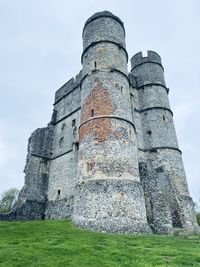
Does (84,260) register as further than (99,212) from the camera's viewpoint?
No

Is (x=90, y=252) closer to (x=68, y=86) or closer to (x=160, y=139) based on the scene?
(x=160, y=139)

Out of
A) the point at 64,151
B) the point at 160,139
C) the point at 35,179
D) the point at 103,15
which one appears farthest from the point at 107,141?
the point at 103,15

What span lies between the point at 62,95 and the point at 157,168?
1228cm

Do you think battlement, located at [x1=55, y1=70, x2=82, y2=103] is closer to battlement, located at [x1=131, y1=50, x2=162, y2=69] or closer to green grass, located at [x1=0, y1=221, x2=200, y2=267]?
battlement, located at [x1=131, y1=50, x2=162, y2=69]

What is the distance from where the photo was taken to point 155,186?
17609 millimetres

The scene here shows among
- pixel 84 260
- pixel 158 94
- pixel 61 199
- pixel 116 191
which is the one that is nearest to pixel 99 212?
pixel 116 191

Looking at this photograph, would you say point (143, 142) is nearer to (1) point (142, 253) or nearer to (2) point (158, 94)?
(2) point (158, 94)

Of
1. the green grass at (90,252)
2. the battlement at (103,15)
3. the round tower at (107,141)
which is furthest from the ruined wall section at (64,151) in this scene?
the green grass at (90,252)

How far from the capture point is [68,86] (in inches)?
1069

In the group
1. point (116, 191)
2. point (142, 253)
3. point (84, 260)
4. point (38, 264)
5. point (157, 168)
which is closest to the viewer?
point (38, 264)

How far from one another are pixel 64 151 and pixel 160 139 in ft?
27.8

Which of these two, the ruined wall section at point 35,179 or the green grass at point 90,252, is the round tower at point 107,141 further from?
the ruined wall section at point 35,179

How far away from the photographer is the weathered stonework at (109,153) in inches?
609

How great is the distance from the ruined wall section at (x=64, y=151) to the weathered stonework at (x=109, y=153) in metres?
0.09
